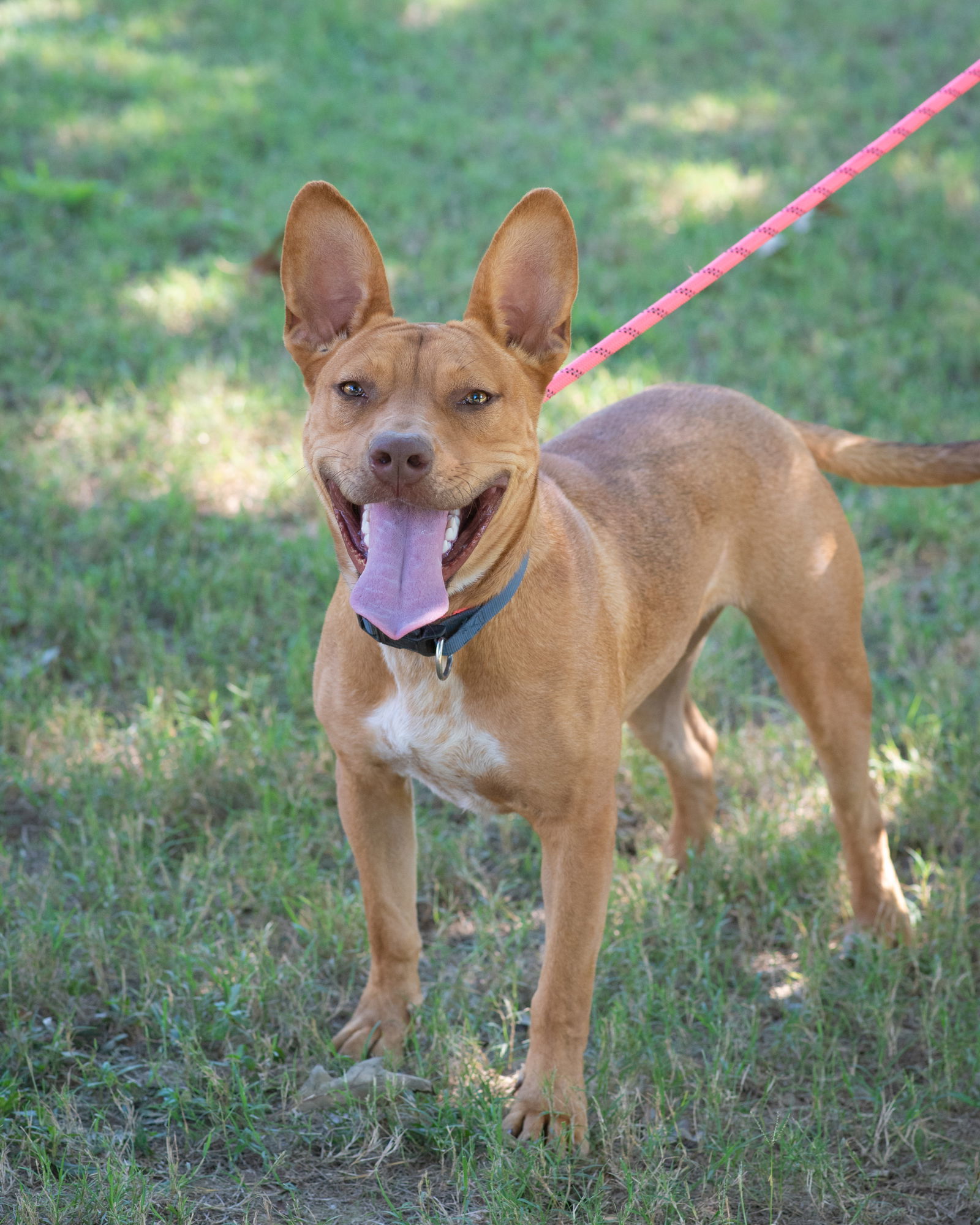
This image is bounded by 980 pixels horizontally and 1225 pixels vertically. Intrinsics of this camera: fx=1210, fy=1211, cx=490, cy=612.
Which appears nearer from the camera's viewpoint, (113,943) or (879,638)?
(113,943)

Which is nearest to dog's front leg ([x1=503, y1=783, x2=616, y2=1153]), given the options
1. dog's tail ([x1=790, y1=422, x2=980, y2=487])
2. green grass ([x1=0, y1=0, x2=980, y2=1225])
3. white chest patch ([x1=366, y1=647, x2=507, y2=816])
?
green grass ([x1=0, y1=0, x2=980, y2=1225])

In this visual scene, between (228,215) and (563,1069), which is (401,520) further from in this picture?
(228,215)

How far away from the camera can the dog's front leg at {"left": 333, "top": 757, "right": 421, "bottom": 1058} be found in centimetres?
325

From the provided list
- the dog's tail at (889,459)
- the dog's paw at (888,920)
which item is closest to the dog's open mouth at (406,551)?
the dog's tail at (889,459)

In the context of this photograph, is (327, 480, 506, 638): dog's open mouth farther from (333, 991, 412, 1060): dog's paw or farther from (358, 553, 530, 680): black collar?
(333, 991, 412, 1060): dog's paw

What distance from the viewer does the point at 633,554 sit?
3389 mm

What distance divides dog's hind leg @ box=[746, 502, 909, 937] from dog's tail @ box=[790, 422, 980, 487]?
233 mm

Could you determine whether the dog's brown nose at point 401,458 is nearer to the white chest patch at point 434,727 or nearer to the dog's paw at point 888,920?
the white chest patch at point 434,727

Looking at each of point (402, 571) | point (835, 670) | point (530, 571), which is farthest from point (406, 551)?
point (835, 670)

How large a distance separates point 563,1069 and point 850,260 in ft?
22.5

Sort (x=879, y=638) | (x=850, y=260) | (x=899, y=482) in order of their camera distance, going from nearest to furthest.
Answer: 1. (x=899, y=482)
2. (x=879, y=638)
3. (x=850, y=260)

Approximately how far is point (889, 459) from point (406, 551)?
1.94 m

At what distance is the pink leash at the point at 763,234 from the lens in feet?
11.3

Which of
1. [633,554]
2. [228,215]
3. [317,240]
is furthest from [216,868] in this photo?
[228,215]
